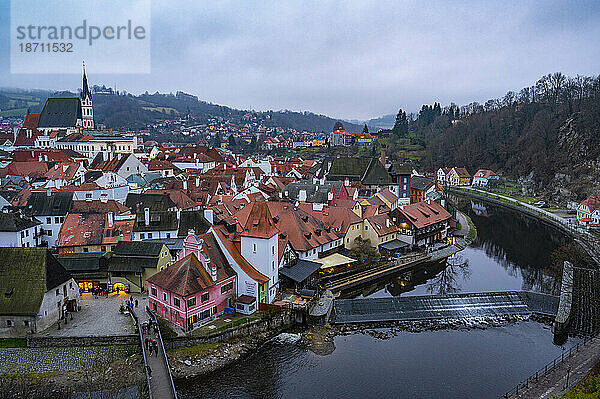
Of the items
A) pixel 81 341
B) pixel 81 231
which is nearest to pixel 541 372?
pixel 81 341

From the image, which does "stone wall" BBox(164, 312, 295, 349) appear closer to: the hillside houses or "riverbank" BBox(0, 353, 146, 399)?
the hillside houses

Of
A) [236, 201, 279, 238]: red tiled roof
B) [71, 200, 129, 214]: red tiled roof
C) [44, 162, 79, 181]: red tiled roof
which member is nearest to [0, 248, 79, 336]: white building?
[236, 201, 279, 238]: red tiled roof

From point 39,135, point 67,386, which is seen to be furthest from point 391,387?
point 39,135

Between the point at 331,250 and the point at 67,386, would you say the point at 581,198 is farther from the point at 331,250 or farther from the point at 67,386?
the point at 67,386

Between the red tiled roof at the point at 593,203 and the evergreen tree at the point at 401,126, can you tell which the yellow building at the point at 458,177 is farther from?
the red tiled roof at the point at 593,203

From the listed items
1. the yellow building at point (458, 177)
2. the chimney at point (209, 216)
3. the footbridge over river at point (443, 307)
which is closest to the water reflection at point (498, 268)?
the footbridge over river at point (443, 307)

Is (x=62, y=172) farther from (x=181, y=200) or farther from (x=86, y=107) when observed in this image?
(x=86, y=107)
